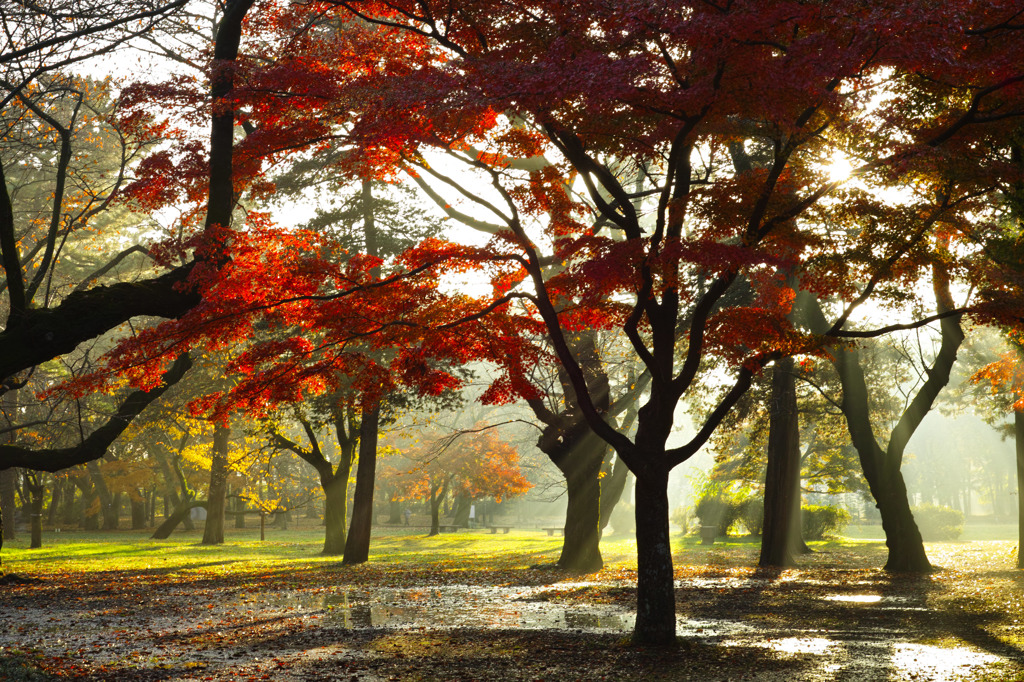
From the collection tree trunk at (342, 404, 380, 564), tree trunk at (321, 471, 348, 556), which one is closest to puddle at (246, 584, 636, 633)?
tree trunk at (342, 404, 380, 564)

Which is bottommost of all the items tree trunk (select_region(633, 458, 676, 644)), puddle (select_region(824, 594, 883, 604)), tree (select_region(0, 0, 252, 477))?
puddle (select_region(824, 594, 883, 604))

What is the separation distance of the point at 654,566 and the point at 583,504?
8873 mm

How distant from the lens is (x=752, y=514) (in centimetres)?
3388

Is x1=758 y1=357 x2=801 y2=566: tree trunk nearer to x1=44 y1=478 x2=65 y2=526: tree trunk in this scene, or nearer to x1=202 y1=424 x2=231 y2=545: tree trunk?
x1=202 y1=424 x2=231 y2=545: tree trunk

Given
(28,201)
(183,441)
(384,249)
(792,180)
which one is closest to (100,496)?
(183,441)

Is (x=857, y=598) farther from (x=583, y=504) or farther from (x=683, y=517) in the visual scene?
(x=683, y=517)

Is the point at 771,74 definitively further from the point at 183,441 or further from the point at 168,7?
the point at 183,441

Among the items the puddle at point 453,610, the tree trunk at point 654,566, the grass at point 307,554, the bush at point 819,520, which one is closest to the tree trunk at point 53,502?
the grass at point 307,554

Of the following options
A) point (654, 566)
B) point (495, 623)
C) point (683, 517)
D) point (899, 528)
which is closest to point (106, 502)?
point (683, 517)

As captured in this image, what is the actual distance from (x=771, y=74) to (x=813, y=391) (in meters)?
21.1

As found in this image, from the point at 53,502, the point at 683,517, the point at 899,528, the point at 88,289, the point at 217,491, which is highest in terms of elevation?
the point at 88,289

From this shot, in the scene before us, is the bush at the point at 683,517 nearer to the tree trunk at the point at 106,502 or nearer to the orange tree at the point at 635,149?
the orange tree at the point at 635,149

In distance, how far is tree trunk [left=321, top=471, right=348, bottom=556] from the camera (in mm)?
24922

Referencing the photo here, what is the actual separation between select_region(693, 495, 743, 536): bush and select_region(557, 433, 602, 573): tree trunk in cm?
1703
